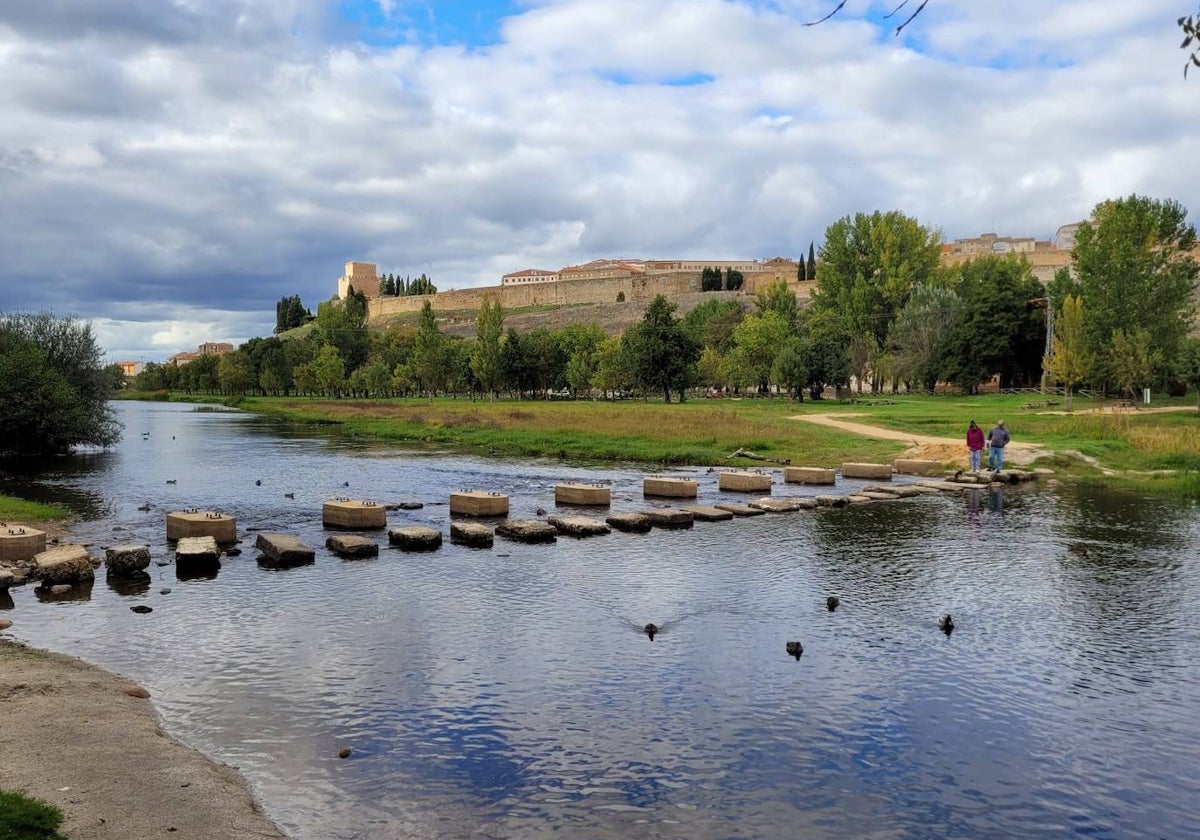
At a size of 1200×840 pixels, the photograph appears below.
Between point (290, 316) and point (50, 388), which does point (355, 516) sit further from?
point (290, 316)

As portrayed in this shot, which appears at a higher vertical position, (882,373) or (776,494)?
(882,373)

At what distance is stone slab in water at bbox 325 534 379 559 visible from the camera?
15.9 metres

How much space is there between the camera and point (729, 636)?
36.2 ft

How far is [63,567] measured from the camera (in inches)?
533

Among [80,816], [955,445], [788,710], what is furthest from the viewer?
[955,445]

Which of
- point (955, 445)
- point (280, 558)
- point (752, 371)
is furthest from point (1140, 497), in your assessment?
point (752, 371)

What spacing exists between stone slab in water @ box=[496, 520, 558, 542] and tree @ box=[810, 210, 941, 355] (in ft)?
208

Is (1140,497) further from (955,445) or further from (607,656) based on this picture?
(607,656)

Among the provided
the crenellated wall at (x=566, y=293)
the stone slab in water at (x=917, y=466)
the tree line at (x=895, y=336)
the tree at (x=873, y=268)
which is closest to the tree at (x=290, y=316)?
the crenellated wall at (x=566, y=293)

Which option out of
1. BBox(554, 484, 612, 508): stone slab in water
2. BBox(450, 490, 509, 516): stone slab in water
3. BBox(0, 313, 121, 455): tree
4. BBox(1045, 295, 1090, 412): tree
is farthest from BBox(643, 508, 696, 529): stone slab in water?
BBox(1045, 295, 1090, 412): tree

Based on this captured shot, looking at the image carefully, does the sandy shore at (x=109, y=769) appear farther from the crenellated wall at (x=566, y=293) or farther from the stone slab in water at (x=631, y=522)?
the crenellated wall at (x=566, y=293)

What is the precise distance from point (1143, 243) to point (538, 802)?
195 feet

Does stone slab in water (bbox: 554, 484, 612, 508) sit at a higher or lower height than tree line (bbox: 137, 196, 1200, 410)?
lower

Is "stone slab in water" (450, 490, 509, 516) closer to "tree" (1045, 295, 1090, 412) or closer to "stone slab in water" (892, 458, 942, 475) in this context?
"stone slab in water" (892, 458, 942, 475)
